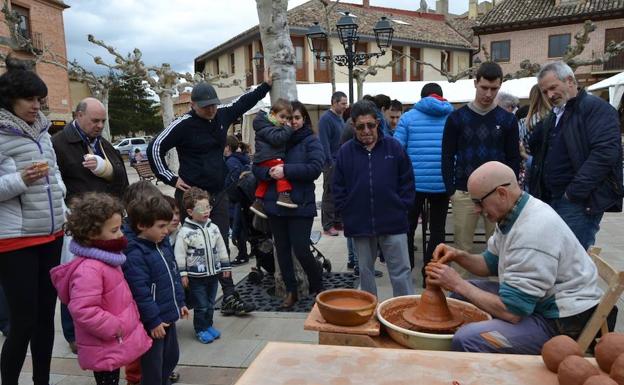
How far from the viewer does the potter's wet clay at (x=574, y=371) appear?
147 centimetres

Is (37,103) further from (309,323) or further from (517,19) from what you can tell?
(517,19)

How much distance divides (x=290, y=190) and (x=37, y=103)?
1.95 meters

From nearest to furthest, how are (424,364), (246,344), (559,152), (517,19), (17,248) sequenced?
(424,364)
(17,248)
(559,152)
(246,344)
(517,19)

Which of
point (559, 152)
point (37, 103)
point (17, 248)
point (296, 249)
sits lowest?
point (296, 249)

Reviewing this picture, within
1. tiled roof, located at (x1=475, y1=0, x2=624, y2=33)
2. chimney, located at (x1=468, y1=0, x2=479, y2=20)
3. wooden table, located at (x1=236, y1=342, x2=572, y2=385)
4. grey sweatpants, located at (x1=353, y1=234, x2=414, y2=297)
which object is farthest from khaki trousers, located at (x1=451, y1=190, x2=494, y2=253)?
chimney, located at (x1=468, y1=0, x2=479, y2=20)

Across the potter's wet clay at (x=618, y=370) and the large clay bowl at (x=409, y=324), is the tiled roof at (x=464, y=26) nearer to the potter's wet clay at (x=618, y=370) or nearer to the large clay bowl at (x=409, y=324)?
the large clay bowl at (x=409, y=324)

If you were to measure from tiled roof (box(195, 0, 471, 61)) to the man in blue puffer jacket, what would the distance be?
79.3 ft

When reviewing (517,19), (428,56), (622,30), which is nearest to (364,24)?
(428,56)

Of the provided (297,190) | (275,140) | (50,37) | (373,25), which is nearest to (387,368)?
(297,190)

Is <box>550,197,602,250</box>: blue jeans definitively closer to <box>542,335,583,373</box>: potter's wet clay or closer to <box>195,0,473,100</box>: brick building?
<box>542,335,583,373</box>: potter's wet clay

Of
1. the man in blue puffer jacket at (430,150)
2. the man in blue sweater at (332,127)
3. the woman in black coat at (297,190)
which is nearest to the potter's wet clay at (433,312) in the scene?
the woman in black coat at (297,190)

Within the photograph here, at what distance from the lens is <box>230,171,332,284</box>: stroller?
4.95 metres

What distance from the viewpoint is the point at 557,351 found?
1601 mm

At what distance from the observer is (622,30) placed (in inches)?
1115
